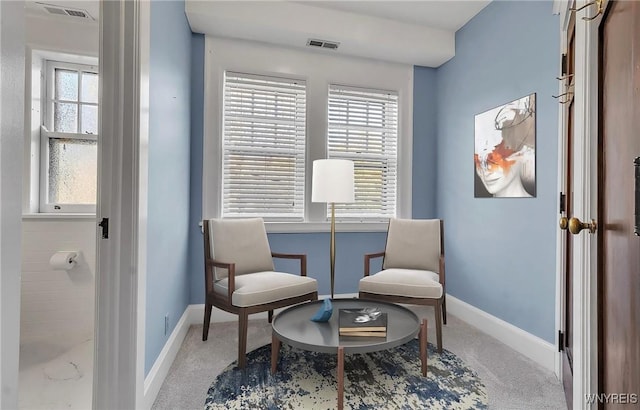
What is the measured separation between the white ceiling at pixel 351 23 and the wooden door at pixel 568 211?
4.12ft

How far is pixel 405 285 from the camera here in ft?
7.76

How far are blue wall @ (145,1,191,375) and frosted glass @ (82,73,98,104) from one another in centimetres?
77

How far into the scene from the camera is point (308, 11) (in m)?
2.83

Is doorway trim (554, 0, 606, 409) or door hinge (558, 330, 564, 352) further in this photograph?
door hinge (558, 330, 564, 352)

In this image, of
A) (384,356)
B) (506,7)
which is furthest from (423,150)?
(384,356)

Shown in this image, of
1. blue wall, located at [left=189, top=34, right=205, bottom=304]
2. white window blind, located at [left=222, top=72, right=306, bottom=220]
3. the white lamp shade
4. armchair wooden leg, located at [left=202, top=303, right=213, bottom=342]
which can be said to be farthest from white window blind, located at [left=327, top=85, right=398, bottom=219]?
armchair wooden leg, located at [left=202, top=303, right=213, bottom=342]

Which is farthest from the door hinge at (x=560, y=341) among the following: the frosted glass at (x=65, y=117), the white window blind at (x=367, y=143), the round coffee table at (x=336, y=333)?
the frosted glass at (x=65, y=117)

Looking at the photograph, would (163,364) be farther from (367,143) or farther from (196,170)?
(367,143)

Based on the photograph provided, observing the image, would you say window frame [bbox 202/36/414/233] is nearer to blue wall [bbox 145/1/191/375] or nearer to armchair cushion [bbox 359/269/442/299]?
blue wall [bbox 145/1/191/375]

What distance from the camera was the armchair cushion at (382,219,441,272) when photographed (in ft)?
9.43

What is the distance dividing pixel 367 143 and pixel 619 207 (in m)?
2.66

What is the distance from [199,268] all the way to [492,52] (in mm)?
3139

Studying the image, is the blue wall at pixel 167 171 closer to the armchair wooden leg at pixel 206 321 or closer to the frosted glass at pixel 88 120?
the armchair wooden leg at pixel 206 321

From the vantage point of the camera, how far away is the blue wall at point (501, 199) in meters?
2.19
